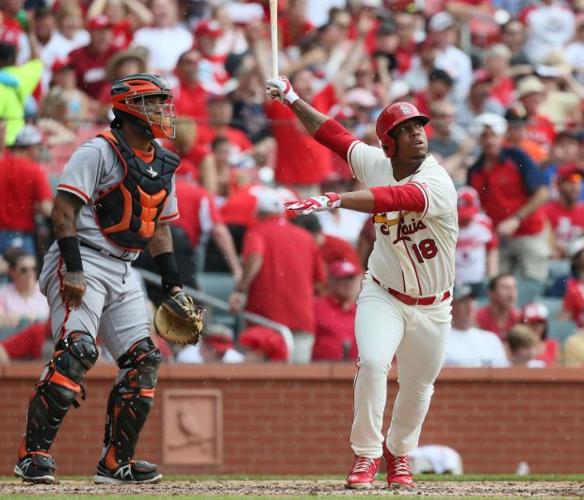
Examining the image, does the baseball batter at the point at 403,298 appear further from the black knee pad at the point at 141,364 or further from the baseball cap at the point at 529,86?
the baseball cap at the point at 529,86

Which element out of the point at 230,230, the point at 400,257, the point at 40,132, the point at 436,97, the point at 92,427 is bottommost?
the point at 92,427

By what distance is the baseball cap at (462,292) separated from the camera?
11125 millimetres

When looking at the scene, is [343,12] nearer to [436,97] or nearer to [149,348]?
[436,97]

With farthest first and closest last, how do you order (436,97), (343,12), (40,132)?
(343,12)
(436,97)
(40,132)

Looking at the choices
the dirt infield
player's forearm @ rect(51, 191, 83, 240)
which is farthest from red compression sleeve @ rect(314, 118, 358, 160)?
the dirt infield

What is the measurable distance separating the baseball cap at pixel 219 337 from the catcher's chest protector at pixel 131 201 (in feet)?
10.2

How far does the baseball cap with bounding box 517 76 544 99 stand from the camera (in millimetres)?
13953

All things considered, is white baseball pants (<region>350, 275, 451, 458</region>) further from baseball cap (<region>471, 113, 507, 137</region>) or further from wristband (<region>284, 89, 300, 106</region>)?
baseball cap (<region>471, 113, 507, 137</region>)

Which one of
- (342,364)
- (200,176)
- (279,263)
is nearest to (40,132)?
(200,176)

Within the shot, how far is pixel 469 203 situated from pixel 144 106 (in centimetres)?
442

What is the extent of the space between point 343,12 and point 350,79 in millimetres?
1277

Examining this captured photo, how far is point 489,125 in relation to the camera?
1142 centimetres

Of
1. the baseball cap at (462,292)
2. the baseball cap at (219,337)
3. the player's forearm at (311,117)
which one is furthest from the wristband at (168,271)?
the baseball cap at (462,292)

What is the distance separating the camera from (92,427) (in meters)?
10.9
